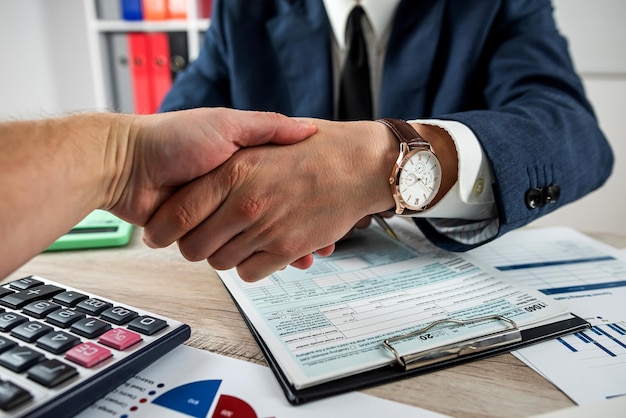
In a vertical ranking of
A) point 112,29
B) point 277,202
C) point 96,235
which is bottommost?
point 96,235

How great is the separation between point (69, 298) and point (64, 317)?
0.04 metres

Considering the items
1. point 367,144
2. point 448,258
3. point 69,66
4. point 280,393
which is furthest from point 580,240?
point 69,66

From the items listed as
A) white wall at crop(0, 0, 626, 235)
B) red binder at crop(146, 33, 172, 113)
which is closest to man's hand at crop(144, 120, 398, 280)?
white wall at crop(0, 0, 626, 235)

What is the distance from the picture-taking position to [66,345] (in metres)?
0.31

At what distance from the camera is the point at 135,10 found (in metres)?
1.91

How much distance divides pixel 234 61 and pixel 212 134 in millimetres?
650

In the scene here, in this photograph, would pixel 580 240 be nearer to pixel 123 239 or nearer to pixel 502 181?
pixel 502 181

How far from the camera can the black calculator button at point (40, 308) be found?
36 cm

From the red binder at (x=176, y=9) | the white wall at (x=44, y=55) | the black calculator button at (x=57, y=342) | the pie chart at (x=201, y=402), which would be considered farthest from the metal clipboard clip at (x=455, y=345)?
the white wall at (x=44, y=55)

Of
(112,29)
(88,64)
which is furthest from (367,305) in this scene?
(88,64)

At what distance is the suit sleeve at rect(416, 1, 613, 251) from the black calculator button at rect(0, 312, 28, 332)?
41 cm

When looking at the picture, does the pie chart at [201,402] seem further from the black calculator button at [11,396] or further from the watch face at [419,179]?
the watch face at [419,179]

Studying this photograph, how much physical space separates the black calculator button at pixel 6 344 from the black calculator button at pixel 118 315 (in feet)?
0.20

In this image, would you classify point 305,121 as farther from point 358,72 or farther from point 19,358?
point 358,72
